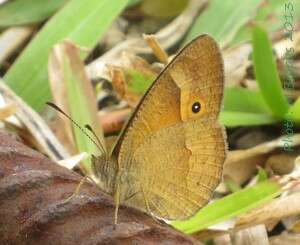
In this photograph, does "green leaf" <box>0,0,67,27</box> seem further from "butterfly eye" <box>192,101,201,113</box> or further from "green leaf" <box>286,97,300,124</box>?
"butterfly eye" <box>192,101,201,113</box>

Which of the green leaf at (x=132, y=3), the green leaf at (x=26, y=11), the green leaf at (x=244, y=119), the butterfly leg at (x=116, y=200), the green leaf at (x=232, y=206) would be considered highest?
the green leaf at (x=26, y=11)

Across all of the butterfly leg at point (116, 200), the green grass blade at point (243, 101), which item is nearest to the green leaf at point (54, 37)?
the green grass blade at point (243, 101)

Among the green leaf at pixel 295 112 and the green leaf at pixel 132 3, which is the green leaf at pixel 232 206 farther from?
the green leaf at pixel 132 3

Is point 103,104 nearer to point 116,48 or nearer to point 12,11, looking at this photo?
point 116,48

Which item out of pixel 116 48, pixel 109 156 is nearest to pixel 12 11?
pixel 116 48

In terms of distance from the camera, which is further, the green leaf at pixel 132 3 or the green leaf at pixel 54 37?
the green leaf at pixel 132 3

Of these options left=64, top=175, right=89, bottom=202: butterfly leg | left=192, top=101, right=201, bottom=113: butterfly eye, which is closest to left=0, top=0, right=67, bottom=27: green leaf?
left=192, top=101, right=201, bottom=113: butterfly eye
